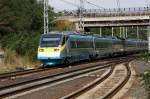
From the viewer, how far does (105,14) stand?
287 ft

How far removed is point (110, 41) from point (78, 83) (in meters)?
36.9

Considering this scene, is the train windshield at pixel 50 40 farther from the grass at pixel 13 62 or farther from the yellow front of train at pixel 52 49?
the grass at pixel 13 62

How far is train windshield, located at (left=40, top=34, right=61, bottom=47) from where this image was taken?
1486 inches

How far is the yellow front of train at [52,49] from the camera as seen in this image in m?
37.3

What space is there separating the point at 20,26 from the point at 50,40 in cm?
1324

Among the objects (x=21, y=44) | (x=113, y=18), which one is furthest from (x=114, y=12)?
(x=21, y=44)

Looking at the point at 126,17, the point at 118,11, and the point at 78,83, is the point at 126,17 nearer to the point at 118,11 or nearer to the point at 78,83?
the point at 118,11

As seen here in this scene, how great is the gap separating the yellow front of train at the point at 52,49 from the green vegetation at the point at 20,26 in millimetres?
3177

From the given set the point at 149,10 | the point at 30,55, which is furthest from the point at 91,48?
the point at 149,10

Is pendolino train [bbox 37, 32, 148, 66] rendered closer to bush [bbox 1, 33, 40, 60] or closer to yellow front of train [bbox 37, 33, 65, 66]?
yellow front of train [bbox 37, 33, 65, 66]

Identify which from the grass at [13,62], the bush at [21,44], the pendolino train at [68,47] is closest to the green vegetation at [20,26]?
the bush at [21,44]

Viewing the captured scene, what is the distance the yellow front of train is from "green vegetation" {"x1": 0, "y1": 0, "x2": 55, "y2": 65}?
10.4ft

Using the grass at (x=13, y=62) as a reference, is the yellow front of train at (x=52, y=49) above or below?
above

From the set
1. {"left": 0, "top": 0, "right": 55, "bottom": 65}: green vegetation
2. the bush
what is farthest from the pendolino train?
the bush
